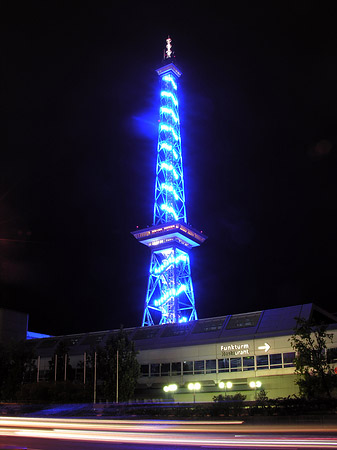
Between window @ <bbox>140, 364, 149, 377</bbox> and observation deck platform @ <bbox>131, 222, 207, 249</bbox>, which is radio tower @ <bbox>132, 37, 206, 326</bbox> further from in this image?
window @ <bbox>140, 364, 149, 377</bbox>

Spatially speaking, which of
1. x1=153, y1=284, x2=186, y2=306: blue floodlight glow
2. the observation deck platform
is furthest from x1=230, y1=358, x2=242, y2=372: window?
the observation deck platform

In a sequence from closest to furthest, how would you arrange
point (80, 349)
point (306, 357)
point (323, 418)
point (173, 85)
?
point (323, 418), point (306, 357), point (80, 349), point (173, 85)

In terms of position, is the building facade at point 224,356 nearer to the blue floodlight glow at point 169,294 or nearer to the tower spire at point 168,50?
the blue floodlight glow at point 169,294

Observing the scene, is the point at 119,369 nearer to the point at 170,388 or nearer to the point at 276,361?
the point at 170,388

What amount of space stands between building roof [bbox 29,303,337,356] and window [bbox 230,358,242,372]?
105 inches

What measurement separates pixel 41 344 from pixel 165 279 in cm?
4392

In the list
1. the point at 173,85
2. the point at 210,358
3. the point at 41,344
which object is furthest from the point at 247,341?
the point at 173,85

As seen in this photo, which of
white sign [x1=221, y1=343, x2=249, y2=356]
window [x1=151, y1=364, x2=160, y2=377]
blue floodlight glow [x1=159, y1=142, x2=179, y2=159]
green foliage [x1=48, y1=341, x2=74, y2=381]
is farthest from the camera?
blue floodlight glow [x1=159, y1=142, x2=179, y2=159]

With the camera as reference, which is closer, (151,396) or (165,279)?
(151,396)

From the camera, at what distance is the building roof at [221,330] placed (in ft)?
199

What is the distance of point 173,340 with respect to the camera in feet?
225

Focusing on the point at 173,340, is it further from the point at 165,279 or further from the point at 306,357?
the point at 165,279

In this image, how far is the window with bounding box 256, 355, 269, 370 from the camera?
58344 mm

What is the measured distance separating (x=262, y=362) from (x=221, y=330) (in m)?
8.48
